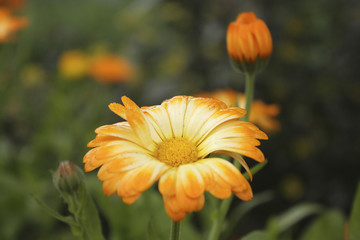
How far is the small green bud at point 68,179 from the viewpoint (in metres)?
0.69

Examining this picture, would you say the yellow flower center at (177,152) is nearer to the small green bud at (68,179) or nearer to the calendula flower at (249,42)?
the small green bud at (68,179)

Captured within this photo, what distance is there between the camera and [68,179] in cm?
69

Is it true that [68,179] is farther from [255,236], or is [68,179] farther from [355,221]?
[355,221]

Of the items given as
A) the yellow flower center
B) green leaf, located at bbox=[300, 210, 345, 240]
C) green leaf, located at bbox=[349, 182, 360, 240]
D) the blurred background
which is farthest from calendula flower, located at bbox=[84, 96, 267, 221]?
the blurred background

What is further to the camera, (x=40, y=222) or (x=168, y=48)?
(x=168, y=48)

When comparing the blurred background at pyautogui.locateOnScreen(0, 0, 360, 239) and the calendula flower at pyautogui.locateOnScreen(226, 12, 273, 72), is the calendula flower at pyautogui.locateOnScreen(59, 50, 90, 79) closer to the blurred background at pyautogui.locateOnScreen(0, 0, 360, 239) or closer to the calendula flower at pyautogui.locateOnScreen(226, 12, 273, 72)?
the blurred background at pyautogui.locateOnScreen(0, 0, 360, 239)

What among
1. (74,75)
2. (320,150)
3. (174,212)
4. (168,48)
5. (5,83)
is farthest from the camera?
(168,48)

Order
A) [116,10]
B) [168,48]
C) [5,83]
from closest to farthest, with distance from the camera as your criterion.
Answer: [5,83] → [168,48] → [116,10]

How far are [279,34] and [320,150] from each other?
25.2 inches

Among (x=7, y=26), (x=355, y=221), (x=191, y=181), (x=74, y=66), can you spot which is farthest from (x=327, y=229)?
(x=74, y=66)

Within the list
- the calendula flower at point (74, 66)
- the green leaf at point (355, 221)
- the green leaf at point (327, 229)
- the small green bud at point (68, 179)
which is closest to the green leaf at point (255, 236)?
the green leaf at point (355, 221)

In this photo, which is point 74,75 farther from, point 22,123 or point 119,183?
point 119,183

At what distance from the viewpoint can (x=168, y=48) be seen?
253 cm

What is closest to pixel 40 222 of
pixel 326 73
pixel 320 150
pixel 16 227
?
pixel 16 227
